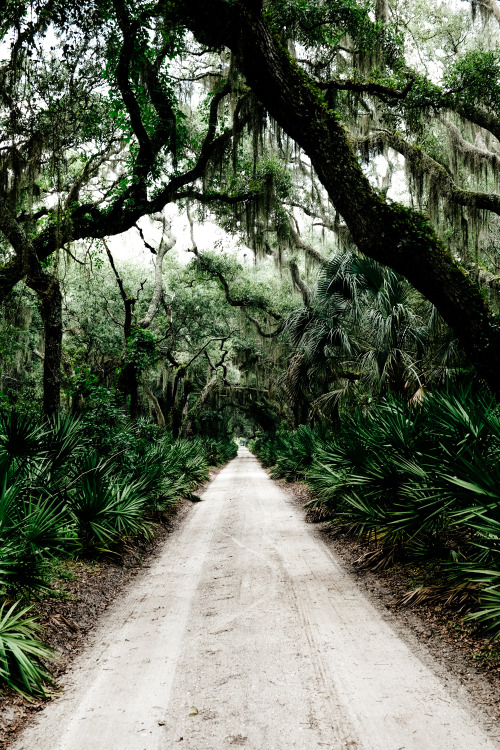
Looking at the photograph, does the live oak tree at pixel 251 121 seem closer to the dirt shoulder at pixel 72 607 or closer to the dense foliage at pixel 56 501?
the dense foliage at pixel 56 501

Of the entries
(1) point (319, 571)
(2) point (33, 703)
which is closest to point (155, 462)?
(1) point (319, 571)

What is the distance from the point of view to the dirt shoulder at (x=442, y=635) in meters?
2.93

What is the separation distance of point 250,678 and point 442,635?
1537 millimetres

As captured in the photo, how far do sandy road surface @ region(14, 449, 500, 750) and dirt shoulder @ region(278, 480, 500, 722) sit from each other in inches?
5.5

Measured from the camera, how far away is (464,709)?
2650mm

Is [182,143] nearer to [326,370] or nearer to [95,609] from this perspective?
[326,370]

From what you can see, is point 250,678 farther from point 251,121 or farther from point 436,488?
point 251,121

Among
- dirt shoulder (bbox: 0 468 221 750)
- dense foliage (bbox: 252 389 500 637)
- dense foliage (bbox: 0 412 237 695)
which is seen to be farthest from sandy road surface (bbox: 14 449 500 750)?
dense foliage (bbox: 252 389 500 637)

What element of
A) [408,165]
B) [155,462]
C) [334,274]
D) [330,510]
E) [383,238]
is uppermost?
[408,165]

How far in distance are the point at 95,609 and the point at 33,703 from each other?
1.65 m

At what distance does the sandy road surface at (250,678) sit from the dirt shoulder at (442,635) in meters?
0.14

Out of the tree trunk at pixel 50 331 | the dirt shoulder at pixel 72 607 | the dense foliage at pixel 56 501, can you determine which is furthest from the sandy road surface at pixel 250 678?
the tree trunk at pixel 50 331

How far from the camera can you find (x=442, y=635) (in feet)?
11.9

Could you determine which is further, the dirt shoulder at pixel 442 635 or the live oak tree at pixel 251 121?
the live oak tree at pixel 251 121
